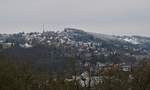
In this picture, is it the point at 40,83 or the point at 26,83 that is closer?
the point at 26,83

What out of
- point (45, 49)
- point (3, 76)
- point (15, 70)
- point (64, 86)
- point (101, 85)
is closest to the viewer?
point (3, 76)

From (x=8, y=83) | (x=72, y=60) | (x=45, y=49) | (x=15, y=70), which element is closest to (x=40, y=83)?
(x=72, y=60)

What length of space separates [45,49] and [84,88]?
4127 inches

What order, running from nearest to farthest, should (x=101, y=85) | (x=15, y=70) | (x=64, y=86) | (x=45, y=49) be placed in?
(x=15, y=70)
(x=64, y=86)
(x=101, y=85)
(x=45, y=49)

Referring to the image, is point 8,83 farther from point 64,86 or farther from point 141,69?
point 141,69

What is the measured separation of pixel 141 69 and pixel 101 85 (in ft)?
30.9

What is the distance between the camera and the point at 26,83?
4909 centimetres

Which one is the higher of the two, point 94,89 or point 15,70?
point 15,70

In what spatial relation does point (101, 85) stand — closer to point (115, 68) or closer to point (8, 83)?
point (115, 68)

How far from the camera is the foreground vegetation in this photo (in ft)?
147

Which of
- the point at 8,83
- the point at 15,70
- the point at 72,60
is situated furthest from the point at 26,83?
the point at 72,60

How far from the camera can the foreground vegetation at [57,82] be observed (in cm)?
4484

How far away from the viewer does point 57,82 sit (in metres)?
54.4

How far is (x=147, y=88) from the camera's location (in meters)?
46.0
